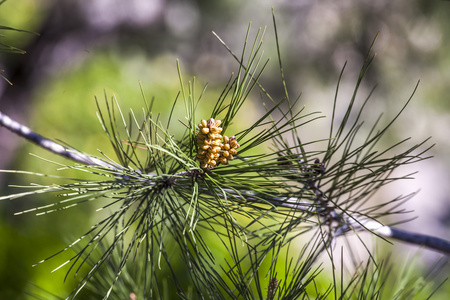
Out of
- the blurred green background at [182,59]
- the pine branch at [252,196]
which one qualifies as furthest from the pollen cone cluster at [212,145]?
the blurred green background at [182,59]

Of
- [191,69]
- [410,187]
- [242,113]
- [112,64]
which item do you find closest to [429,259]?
[410,187]

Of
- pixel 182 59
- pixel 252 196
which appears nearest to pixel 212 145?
pixel 252 196

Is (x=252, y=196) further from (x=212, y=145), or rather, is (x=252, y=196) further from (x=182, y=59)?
(x=182, y=59)

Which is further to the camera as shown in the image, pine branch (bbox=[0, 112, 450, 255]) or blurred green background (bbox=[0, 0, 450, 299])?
blurred green background (bbox=[0, 0, 450, 299])

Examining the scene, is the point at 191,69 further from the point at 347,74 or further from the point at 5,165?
the point at 5,165

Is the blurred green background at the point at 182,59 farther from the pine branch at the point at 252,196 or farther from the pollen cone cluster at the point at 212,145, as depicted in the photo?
the pollen cone cluster at the point at 212,145

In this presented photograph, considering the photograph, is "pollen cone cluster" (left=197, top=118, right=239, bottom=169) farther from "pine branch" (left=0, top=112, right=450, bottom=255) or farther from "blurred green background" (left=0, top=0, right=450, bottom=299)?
"blurred green background" (left=0, top=0, right=450, bottom=299)

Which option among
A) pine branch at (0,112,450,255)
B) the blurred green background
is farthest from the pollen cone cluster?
the blurred green background
